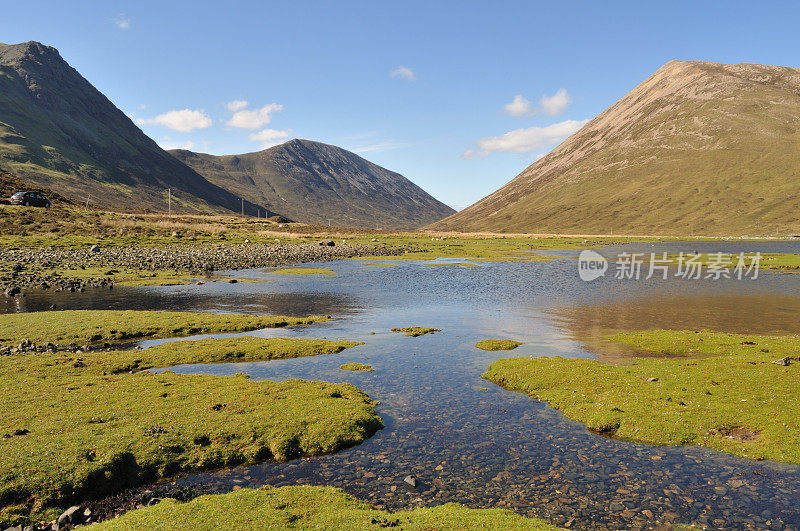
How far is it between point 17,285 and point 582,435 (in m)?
66.5

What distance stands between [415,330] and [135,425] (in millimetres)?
23962

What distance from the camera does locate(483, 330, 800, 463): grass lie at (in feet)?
60.9

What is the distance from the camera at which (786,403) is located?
20.4m

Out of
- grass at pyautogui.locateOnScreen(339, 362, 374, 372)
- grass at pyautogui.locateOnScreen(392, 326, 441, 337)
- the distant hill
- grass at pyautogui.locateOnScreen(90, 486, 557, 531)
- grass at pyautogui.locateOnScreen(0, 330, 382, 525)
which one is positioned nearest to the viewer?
grass at pyautogui.locateOnScreen(90, 486, 557, 531)

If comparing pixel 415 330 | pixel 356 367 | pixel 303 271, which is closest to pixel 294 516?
pixel 356 367

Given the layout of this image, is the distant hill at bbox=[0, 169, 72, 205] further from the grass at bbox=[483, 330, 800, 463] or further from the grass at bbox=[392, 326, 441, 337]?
the grass at bbox=[483, 330, 800, 463]

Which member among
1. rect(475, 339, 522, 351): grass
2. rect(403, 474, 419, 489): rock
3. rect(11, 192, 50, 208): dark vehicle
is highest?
rect(11, 192, 50, 208): dark vehicle

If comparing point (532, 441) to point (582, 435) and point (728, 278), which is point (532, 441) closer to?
point (582, 435)

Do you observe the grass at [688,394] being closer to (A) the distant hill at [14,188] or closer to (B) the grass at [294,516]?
(B) the grass at [294,516]

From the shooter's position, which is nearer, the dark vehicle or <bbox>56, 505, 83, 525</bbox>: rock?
<bbox>56, 505, 83, 525</bbox>: rock

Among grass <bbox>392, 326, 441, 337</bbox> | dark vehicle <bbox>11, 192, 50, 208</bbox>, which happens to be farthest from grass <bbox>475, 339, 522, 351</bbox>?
dark vehicle <bbox>11, 192, 50, 208</bbox>

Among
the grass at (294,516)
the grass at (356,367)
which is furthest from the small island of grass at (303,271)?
the grass at (294,516)

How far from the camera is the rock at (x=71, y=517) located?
43.1ft

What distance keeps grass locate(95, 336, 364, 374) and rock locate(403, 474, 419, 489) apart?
17229 millimetres
